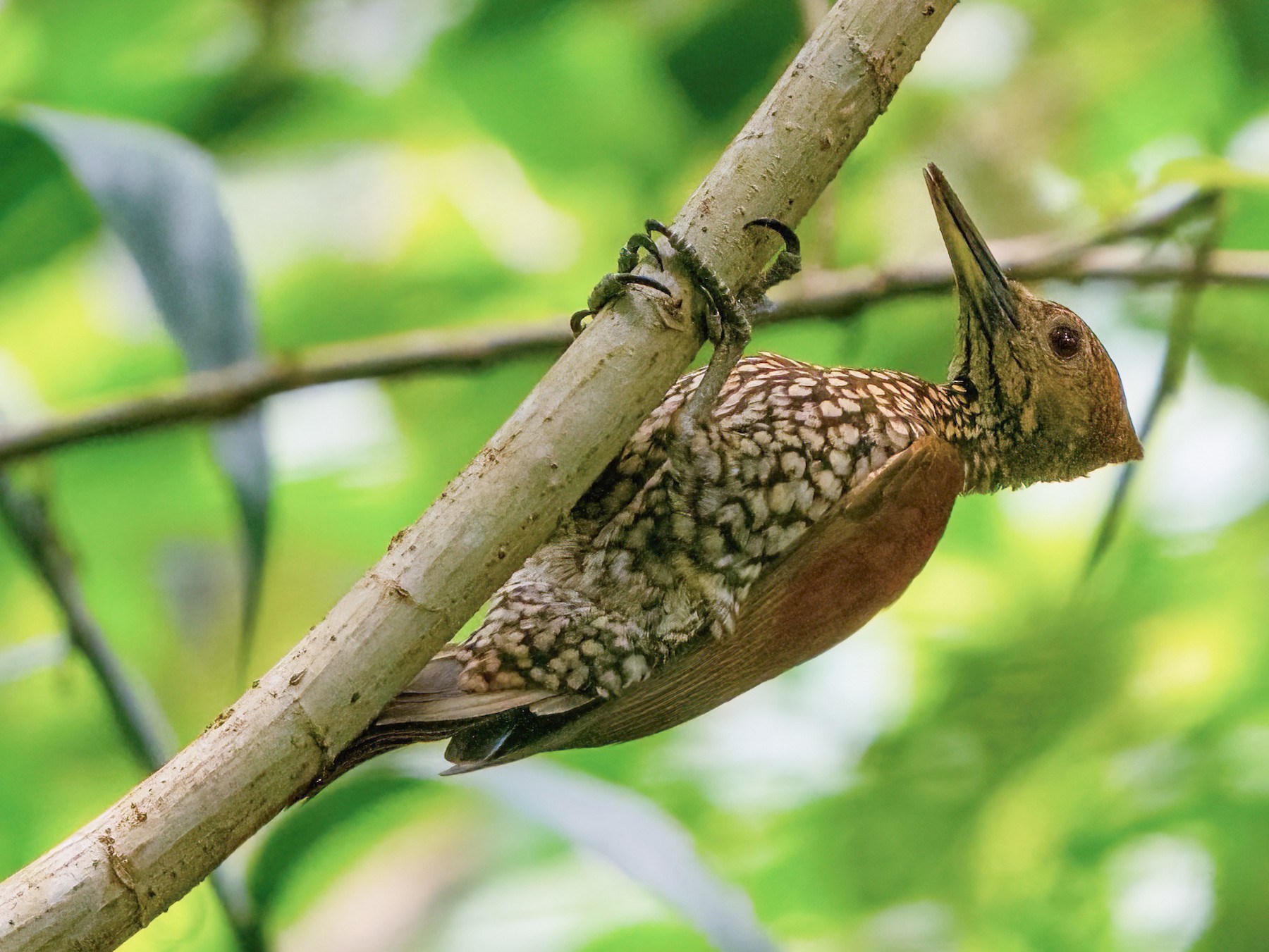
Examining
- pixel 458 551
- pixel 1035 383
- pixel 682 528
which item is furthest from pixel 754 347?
pixel 458 551

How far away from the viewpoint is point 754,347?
11.4ft

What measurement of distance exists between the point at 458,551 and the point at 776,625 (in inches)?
32.3

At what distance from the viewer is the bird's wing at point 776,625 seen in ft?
6.82

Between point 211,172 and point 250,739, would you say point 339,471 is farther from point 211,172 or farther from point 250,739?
point 250,739

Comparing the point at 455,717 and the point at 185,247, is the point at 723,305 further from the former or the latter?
the point at 185,247

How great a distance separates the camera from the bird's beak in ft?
7.39

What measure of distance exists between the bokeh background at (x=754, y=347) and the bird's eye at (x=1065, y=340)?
638 mm

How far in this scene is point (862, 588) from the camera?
2.11m

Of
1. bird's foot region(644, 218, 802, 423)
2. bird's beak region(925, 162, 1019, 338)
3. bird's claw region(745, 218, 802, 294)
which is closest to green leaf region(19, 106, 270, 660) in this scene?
bird's foot region(644, 218, 802, 423)

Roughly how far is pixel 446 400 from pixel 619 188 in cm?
86

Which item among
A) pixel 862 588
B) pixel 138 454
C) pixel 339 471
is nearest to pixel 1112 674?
pixel 862 588

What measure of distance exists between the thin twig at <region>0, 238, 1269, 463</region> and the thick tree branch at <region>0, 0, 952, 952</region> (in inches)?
35.8

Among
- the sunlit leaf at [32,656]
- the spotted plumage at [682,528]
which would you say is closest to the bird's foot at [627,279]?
Answer: the spotted plumage at [682,528]

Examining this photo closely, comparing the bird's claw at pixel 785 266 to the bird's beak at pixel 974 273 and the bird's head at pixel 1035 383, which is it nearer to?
the bird's beak at pixel 974 273
